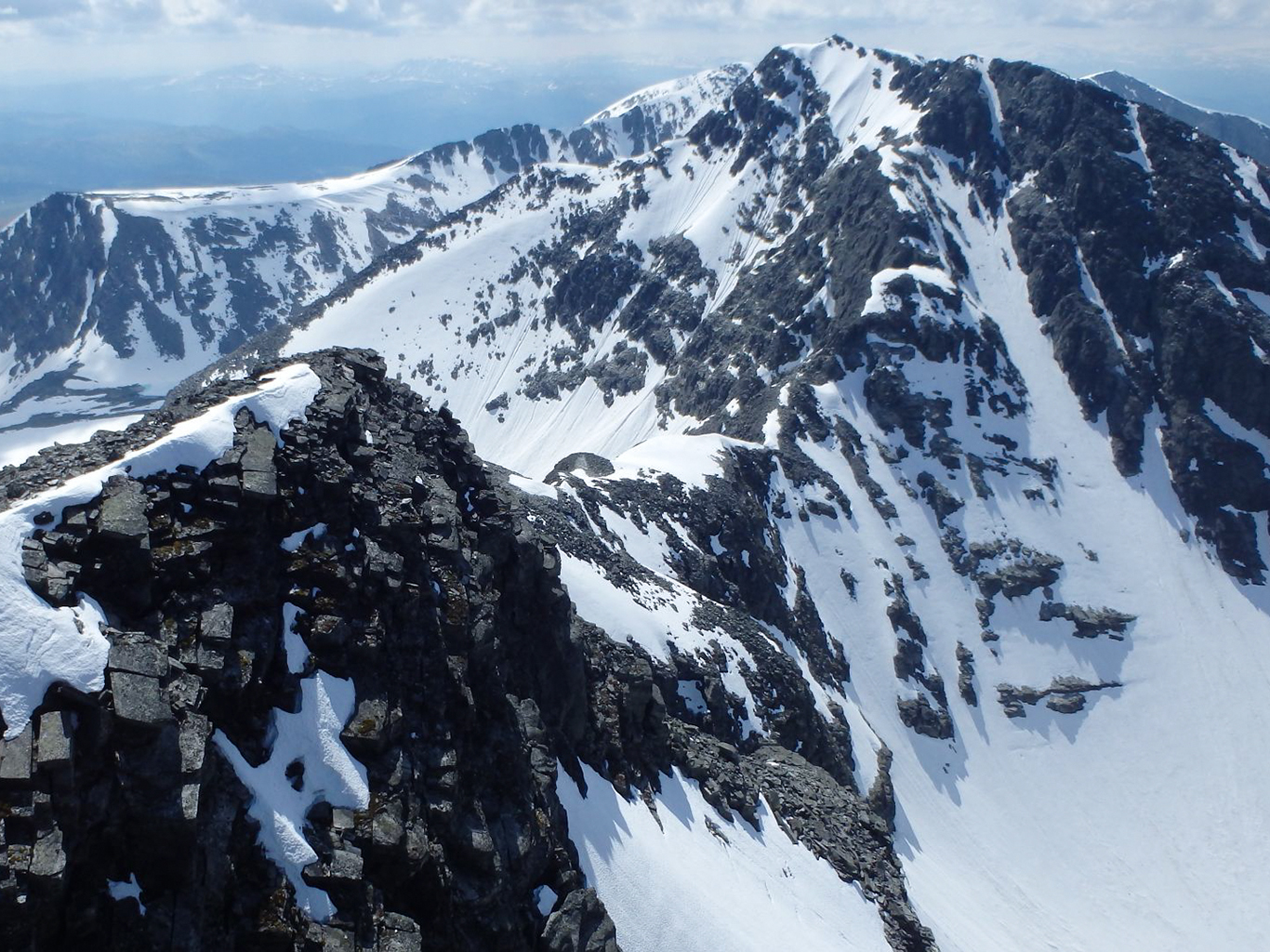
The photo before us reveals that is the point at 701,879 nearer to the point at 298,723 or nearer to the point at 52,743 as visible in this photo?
the point at 298,723

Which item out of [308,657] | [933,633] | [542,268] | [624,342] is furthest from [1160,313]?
[308,657]

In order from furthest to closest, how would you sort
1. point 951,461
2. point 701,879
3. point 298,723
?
point 951,461, point 701,879, point 298,723

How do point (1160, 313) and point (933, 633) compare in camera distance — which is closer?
point (933, 633)

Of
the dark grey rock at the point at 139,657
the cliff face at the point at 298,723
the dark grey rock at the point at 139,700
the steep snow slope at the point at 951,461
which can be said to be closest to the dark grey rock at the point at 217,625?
the cliff face at the point at 298,723

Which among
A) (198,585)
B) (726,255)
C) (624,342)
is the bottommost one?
(624,342)

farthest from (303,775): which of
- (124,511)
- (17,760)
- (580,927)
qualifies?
(580,927)

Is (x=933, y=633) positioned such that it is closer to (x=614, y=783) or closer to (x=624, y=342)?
(x=614, y=783)

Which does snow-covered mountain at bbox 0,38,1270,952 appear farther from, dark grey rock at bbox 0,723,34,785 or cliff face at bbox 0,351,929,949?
dark grey rock at bbox 0,723,34,785
